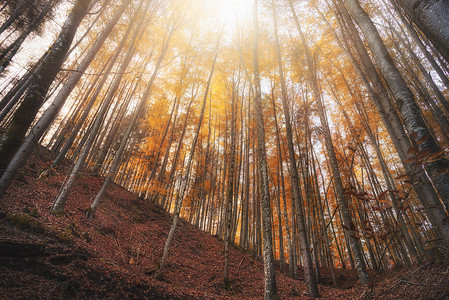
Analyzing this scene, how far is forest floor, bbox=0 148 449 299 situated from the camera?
7.84 ft

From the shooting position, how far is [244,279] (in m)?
6.75

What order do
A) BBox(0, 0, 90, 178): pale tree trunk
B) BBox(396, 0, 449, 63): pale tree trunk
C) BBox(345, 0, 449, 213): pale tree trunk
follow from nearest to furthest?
BBox(396, 0, 449, 63): pale tree trunk, BBox(345, 0, 449, 213): pale tree trunk, BBox(0, 0, 90, 178): pale tree trunk

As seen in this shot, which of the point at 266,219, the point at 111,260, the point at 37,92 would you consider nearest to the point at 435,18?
the point at 266,219

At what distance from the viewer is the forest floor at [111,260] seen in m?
2.39

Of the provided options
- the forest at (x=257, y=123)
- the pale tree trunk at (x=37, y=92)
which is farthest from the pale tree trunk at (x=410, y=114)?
the pale tree trunk at (x=37, y=92)

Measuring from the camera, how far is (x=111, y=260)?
12.2 feet

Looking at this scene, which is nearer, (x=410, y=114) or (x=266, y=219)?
(x=410, y=114)

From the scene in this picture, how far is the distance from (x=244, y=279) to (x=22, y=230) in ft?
21.7

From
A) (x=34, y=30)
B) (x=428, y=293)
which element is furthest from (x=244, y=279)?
(x=34, y=30)

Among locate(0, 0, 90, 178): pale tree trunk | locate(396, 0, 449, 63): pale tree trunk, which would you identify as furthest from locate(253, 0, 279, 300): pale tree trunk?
locate(0, 0, 90, 178): pale tree trunk

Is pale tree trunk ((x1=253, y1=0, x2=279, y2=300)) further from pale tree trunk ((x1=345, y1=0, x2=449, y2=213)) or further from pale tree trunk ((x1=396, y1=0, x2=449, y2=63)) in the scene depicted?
pale tree trunk ((x1=396, y1=0, x2=449, y2=63))

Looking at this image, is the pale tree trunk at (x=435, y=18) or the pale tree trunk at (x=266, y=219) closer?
the pale tree trunk at (x=435, y=18)

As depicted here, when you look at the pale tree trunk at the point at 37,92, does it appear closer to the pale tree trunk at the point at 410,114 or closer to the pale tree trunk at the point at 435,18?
the pale tree trunk at the point at 435,18

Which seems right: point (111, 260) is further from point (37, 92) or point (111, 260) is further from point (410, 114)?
point (410, 114)
